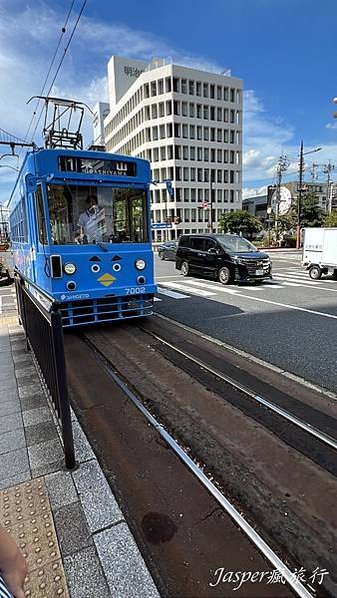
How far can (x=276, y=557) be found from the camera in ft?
6.66

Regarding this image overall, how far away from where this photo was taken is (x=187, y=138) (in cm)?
6309

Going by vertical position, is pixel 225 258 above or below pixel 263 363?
above

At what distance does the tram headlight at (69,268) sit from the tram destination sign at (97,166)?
164 cm

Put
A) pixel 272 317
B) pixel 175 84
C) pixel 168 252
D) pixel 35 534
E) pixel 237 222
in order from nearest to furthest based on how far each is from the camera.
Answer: pixel 35 534
pixel 272 317
pixel 168 252
pixel 237 222
pixel 175 84

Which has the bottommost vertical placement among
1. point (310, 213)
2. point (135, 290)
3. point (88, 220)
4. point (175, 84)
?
point (135, 290)

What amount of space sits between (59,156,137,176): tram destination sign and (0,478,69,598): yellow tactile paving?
5.07m

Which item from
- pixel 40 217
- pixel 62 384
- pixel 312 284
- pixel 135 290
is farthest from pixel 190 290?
pixel 62 384

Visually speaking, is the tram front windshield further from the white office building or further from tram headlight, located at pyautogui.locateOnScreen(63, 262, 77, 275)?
the white office building

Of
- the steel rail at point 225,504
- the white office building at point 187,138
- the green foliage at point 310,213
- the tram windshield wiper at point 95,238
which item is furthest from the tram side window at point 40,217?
the white office building at point 187,138

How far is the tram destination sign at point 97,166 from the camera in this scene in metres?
6.00

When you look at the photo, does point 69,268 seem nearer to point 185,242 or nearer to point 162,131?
point 185,242

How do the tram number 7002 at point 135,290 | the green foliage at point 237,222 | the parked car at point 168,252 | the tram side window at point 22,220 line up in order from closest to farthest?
the tram number 7002 at point 135,290 < the tram side window at point 22,220 < the parked car at point 168,252 < the green foliage at point 237,222

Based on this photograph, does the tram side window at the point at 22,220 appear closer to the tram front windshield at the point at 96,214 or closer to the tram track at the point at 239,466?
the tram front windshield at the point at 96,214

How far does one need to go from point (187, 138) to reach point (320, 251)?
183 ft
